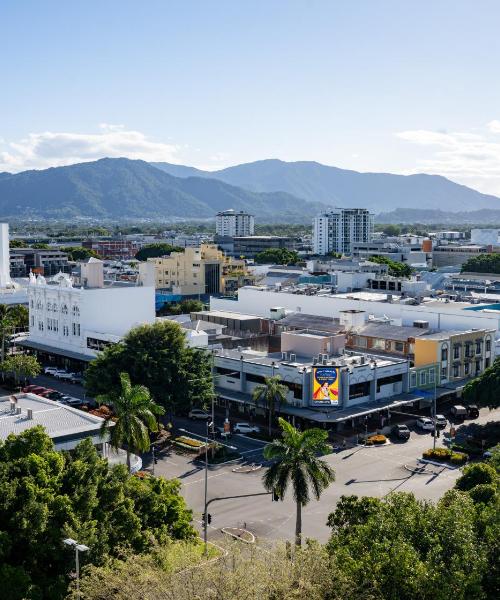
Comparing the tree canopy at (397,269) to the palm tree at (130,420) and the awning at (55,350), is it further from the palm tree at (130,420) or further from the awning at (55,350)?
the palm tree at (130,420)

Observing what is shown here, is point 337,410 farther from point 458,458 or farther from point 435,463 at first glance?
A: point 458,458

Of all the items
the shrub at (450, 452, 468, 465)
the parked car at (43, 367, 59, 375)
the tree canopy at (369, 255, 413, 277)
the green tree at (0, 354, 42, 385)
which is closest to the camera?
the shrub at (450, 452, 468, 465)

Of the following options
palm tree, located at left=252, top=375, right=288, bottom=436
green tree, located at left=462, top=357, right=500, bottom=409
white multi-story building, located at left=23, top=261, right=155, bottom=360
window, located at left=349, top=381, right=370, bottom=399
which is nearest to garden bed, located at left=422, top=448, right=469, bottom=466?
green tree, located at left=462, top=357, right=500, bottom=409

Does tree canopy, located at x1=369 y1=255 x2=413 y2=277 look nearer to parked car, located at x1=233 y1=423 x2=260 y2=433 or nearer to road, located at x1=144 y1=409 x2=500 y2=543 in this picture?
parked car, located at x1=233 y1=423 x2=260 y2=433

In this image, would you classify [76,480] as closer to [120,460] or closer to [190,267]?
[120,460]

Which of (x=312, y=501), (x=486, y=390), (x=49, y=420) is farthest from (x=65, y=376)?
(x=486, y=390)
